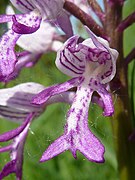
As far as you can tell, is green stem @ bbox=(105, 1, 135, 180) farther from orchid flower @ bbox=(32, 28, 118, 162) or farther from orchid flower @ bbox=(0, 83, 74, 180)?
Result: orchid flower @ bbox=(0, 83, 74, 180)

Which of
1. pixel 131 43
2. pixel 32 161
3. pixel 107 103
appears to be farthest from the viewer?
pixel 131 43

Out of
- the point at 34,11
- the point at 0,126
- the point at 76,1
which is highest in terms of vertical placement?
the point at 34,11

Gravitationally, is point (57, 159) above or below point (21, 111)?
below

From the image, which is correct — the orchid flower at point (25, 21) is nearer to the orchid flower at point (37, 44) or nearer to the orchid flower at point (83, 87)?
the orchid flower at point (83, 87)

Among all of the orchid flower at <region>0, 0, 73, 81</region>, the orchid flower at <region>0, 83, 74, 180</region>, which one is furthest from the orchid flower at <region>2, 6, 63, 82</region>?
the orchid flower at <region>0, 0, 73, 81</region>

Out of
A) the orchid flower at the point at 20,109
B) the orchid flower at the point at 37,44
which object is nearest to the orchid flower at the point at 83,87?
the orchid flower at the point at 20,109

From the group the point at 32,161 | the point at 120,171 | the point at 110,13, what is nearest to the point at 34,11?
the point at 110,13

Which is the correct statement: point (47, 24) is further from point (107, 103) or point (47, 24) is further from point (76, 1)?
point (107, 103)

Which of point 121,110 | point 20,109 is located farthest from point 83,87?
point 20,109
